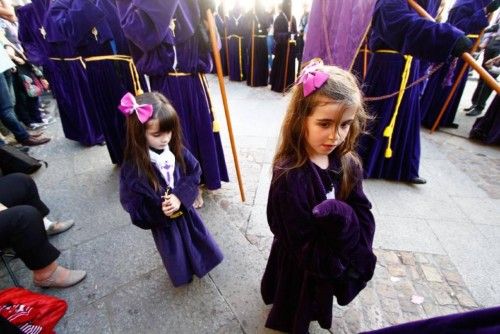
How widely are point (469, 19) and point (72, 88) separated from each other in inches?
218

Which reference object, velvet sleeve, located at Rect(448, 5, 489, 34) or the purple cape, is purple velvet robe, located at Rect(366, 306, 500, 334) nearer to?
the purple cape

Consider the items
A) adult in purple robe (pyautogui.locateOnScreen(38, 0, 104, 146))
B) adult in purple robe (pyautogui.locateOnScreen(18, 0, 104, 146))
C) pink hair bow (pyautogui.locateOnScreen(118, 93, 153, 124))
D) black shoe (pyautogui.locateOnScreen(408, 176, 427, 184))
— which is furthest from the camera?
adult in purple robe (pyautogui.locateOnScreen(18, 0, 104, 146))

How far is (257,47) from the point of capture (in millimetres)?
7152

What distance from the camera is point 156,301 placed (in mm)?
1815

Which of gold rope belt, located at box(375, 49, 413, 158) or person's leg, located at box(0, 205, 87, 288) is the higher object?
gold rope belt, located at box(375, 49, 413, 158)

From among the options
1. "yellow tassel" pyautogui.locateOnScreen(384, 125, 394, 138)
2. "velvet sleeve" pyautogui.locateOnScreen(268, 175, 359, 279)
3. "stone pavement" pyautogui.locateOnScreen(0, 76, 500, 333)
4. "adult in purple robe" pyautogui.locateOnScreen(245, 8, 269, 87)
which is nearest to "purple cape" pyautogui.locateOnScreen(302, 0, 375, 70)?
"yellow tassel" pyautogui.locateOnScreen(384, 125, 394, 138)

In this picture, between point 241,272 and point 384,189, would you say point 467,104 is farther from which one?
point 241,272

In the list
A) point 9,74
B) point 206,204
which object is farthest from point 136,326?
point 9,74

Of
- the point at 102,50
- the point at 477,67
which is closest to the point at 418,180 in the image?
the point at 477,67

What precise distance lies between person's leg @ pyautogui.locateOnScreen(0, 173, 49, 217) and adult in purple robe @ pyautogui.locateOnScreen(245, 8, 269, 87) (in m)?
6.09

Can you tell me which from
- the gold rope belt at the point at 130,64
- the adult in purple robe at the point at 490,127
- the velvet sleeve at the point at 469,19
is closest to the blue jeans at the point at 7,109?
the gold rope belt at the point at 130,64

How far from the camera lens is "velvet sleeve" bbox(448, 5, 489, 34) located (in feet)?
12.1

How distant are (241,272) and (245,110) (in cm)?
402

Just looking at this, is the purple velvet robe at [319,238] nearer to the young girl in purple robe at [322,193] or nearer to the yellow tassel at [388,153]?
the young girl in purple robe at [322,193]
